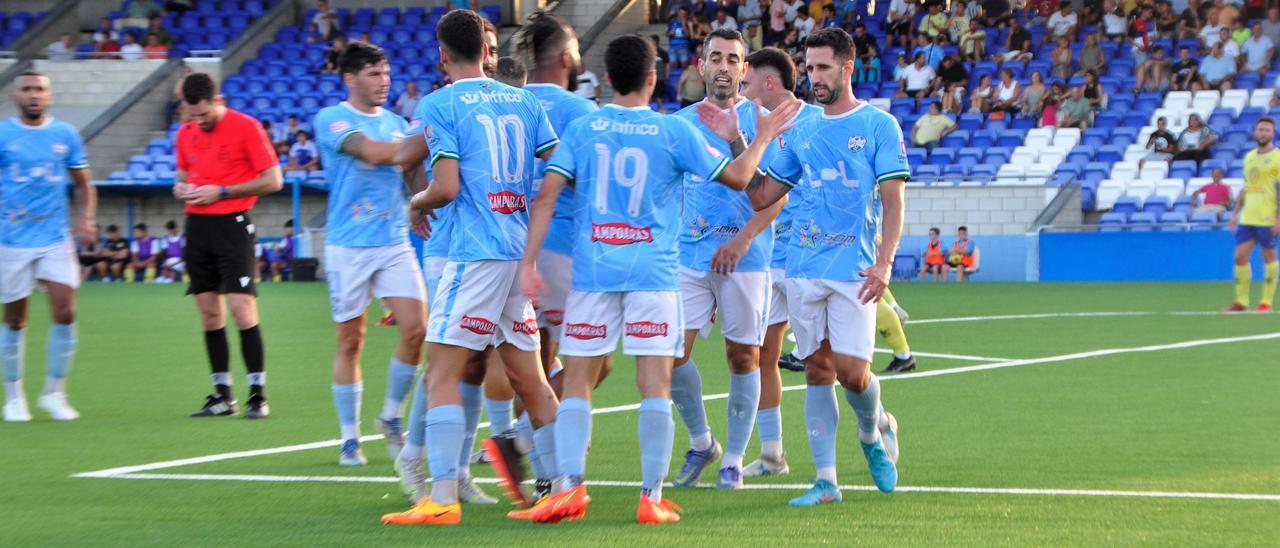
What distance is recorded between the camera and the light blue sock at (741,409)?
23.6 ft

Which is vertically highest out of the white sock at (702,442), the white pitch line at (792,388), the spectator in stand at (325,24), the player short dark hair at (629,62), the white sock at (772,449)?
the spectator in stand at (325,24)

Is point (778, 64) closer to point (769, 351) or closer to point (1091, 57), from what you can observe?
point (769, 351)

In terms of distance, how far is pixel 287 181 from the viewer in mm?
30547

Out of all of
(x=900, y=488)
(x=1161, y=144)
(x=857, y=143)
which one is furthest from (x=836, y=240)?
(x=1161, y=144)

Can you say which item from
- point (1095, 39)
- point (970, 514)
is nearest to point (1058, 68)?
point (1095, 39)

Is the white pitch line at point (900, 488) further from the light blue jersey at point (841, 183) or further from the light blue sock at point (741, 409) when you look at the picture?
the light blue jersey at point (841, 183)

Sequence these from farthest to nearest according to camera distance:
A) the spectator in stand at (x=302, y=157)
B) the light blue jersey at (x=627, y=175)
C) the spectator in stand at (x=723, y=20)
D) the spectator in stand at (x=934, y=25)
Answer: the spectator in stand at (x=723, y=20)
the spectator in stand at (x=302, y=157)
the spectator in stand at (x=934, y=25)
the light blue jersey at (x=627, y=175)

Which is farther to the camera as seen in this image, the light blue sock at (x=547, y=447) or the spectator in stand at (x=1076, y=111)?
the spectator in stand at (x=1076, y=111)

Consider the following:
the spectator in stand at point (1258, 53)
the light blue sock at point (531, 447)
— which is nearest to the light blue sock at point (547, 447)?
the light blue sock at point (531, 447)

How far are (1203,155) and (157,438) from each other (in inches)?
866

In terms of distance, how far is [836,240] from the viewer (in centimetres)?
666

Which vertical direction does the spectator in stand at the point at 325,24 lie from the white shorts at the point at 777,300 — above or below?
above

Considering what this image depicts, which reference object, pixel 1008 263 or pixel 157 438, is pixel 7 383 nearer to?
pixel 157 438

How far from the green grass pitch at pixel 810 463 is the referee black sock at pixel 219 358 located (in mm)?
354
